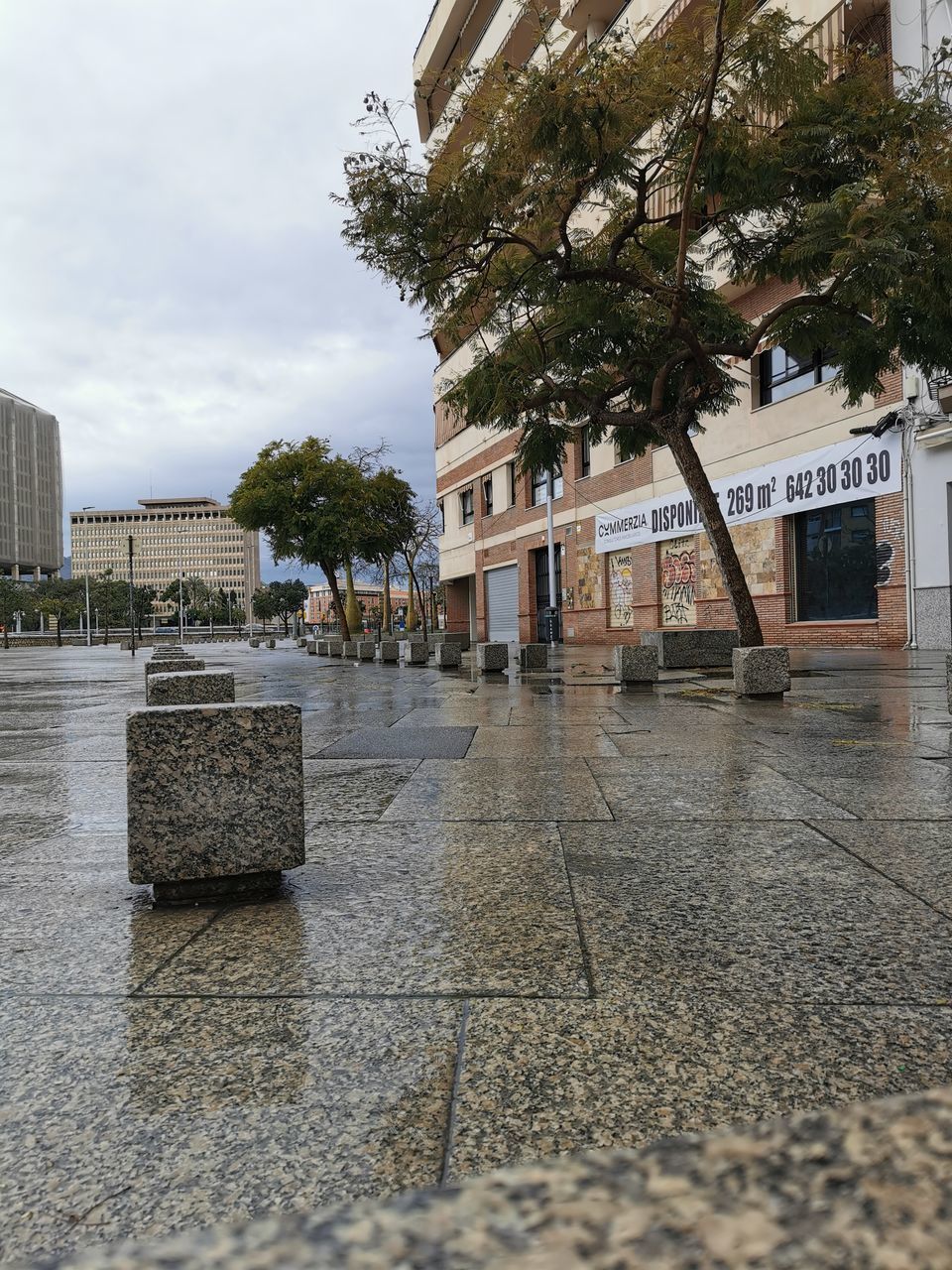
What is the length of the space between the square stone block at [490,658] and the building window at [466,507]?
27.2 meters

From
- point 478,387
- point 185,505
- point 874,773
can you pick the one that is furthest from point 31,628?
point 874,773

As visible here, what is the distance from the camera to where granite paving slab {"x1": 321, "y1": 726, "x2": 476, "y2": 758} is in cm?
678

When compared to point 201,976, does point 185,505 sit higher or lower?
higher

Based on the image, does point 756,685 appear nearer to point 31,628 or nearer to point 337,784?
point 337,784

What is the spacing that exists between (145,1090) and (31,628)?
148m

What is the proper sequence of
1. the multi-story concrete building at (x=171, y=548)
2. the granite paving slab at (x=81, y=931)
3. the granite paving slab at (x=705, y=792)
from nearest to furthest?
the granite paving slab at (x=81, y=931)
the granite paving slab at (x=705, y=792)
the multi-story concrete building at (x=171, y=548)

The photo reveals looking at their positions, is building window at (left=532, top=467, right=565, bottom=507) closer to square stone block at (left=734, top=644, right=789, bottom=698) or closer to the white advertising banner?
the white advertising banner

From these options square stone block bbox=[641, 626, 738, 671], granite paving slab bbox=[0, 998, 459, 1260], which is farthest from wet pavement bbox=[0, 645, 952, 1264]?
square stone block bbox=[641, 626, 738, 671]

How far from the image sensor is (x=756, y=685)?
33.4 ft

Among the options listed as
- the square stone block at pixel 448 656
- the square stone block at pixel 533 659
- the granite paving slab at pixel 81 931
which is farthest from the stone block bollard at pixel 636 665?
the granite paving slab at pixel 81 931

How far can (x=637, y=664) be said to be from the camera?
1265 centimetres

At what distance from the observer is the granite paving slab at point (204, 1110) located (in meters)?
1.44

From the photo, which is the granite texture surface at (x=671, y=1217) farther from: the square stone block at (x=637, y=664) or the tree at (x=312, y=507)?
the tree at (x=312, y=507)

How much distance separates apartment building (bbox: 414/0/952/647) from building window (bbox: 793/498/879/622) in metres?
0.04
